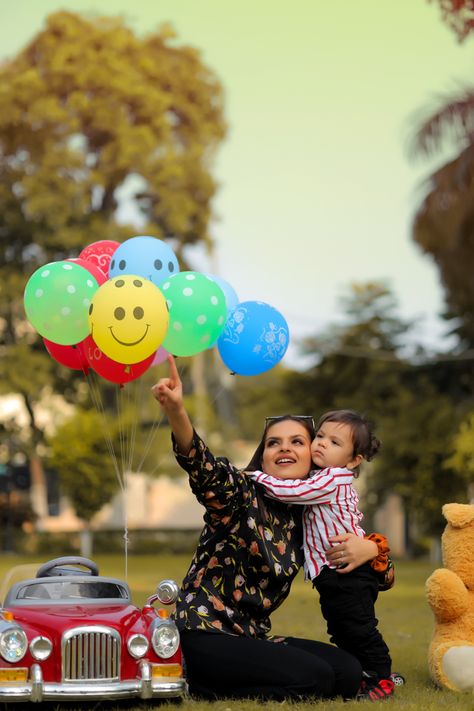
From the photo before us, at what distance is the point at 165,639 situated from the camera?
225 inches

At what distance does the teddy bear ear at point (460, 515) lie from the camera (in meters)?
7.17

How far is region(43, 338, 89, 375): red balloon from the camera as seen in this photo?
8.18 meters

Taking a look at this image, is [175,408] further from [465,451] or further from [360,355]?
[360,355]

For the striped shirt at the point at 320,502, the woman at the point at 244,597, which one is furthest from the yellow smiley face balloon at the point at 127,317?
the striped shirt at the point at 320,502

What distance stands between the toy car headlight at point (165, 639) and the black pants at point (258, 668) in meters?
0.23

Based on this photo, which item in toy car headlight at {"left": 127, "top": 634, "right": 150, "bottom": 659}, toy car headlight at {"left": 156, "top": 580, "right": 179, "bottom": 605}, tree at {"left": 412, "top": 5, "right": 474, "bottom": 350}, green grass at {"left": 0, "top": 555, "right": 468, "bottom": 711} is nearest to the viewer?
toy car headlight at {"left": 127, "top": 634, "right": 150, "bottom": 659}

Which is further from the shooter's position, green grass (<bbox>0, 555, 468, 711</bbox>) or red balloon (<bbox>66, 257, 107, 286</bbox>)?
red balloon (<bbox>66, 257, 107, 286</bbox>)

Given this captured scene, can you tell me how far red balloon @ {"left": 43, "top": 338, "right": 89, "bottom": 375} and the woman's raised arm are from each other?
8.57 feet

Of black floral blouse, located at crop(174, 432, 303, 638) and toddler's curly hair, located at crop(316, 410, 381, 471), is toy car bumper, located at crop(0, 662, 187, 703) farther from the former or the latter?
toddler's curly hair, located at crop(316, 410, 381, 471)

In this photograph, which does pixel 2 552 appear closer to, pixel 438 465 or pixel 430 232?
pixel 438 465

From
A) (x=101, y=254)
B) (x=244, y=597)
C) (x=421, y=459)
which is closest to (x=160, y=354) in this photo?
(x=101, y=254)

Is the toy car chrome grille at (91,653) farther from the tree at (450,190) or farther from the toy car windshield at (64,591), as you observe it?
the tree at (450,190)

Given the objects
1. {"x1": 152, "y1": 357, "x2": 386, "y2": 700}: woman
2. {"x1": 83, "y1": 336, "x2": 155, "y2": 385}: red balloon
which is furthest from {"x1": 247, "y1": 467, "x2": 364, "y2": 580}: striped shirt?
{"x1": 83, "y1": 336, "x2": 155, "y2": 385}: red balloon

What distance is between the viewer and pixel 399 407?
94.4 ft
